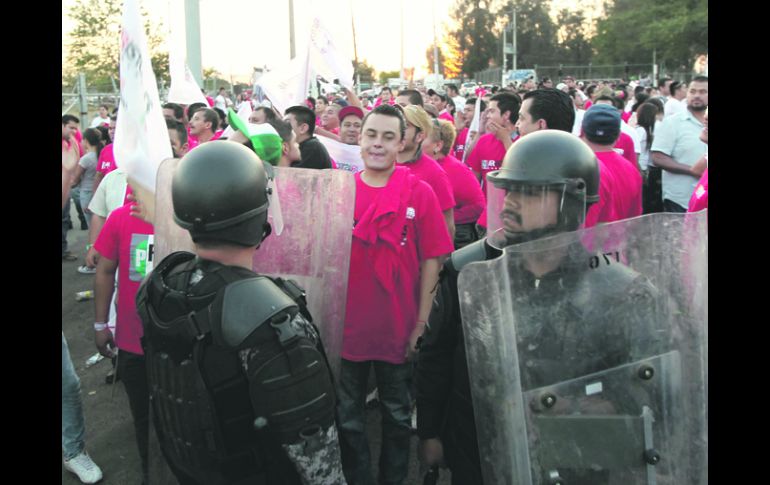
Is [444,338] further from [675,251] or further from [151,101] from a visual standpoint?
[151,101]

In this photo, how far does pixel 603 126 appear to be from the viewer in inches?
173

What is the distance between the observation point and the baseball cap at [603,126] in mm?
4383

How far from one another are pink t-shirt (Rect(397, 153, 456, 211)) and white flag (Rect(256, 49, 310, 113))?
9.18 feet

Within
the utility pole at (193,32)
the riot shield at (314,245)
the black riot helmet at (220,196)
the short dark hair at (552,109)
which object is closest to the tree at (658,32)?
the utility pole at (193,32)

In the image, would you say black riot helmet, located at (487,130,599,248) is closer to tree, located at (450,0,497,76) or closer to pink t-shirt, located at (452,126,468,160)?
pink t-shirt, located at (452,126,468,160)

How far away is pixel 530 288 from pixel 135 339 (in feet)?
7.80

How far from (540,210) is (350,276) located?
149 cm

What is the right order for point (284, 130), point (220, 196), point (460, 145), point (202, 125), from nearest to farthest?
point (220, 196) → point (284, 130) → point (202, 125) → point (460, 145)

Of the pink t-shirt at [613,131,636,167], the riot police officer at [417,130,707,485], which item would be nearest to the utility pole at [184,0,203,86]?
the pink t-shirt at [613,131,636,167]

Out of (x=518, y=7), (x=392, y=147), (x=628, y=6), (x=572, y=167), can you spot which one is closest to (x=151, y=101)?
(x=392, y=147)

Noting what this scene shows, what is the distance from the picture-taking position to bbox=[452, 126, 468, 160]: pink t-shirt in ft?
28.3

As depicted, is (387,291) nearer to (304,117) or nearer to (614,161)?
(614,161)

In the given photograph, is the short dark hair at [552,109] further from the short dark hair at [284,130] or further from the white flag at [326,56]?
the white flag at [326,56]

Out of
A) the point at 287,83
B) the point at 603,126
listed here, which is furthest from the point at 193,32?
the point at 603,126
